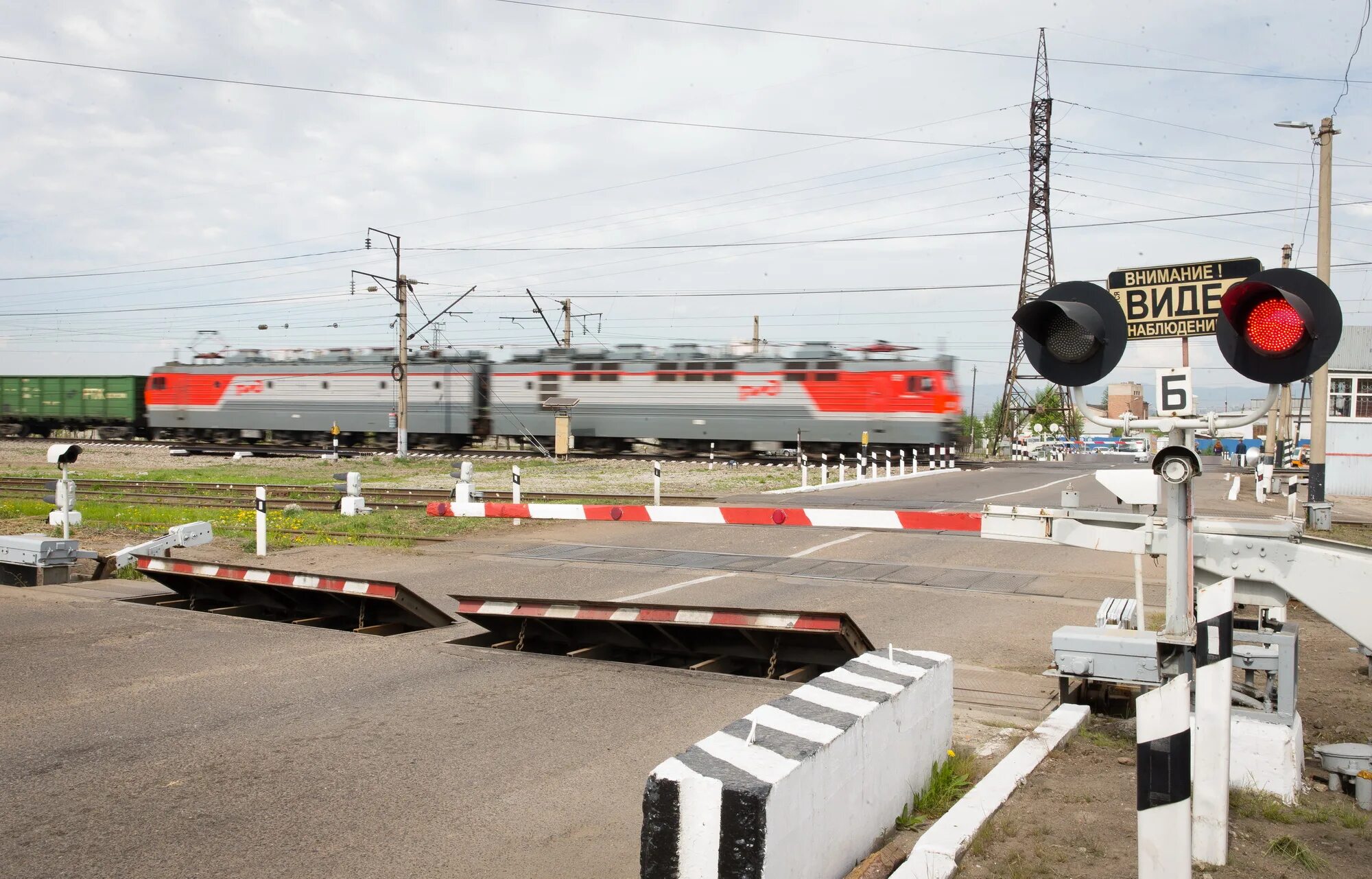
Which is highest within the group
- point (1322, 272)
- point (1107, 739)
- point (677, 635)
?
point (1322, 272)

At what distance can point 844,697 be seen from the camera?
13.9 feet

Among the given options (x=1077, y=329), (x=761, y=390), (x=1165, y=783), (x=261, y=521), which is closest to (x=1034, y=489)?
(x=761, y=390)

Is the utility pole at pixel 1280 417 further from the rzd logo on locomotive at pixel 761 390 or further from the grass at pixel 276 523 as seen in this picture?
the grass at pixel 276 523

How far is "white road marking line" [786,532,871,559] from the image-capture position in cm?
1439

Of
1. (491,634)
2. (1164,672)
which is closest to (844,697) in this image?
(1164,672)

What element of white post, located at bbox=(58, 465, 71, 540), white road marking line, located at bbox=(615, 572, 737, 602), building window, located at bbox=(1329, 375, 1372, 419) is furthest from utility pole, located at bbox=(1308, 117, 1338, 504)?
building window, located at bbox=(1329, 375, 1372, 419)

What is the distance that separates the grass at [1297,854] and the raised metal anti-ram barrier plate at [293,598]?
6300 mm

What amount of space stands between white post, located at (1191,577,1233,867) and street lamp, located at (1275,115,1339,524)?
17510mm

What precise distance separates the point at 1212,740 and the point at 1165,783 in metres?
0.80

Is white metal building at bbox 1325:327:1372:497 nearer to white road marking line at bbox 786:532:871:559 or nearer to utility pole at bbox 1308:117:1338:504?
utility pole at bbox 1308:117:1338:504

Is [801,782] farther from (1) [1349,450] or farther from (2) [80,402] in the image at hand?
(2) [80,402]

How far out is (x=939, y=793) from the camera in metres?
4.84

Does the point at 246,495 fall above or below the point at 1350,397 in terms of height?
below

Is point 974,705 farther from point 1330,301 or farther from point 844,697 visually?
point 1330,301
